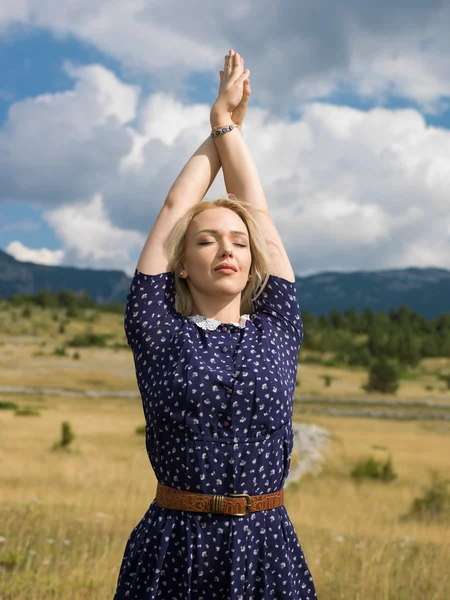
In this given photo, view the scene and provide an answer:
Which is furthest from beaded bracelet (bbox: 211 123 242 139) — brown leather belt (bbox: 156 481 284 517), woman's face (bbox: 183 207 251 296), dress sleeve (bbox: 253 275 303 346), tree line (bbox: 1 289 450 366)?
tree line (bbox: 1 289 450 366)

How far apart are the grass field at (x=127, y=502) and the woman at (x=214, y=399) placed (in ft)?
1.99

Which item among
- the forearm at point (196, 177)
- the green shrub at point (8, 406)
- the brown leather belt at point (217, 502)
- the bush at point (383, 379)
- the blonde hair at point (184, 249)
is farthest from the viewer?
the bush at point (383, 379)

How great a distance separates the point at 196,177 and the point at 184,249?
0.39 metres

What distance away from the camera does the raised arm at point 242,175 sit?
342 cm

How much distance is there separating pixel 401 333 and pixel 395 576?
70.6 meters

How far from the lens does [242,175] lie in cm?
351

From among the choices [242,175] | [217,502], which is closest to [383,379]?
[242,175]

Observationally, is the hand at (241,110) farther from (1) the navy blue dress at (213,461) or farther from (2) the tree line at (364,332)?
(2) the tree line at (364,332)

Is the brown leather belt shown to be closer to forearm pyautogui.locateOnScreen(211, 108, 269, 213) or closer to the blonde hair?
the blonde hair

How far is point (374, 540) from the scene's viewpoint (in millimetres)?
7879

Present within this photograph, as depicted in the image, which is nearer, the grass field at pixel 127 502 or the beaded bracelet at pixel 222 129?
the beaded bracelet at pixel 222 129

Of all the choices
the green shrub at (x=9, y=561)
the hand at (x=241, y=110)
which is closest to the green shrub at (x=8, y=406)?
the green shrub at (x=9, y=561)

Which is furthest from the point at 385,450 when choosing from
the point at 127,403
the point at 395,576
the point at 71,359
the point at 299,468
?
the point at 71,359

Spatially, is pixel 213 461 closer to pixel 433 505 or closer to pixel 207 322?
pixel 207 322
